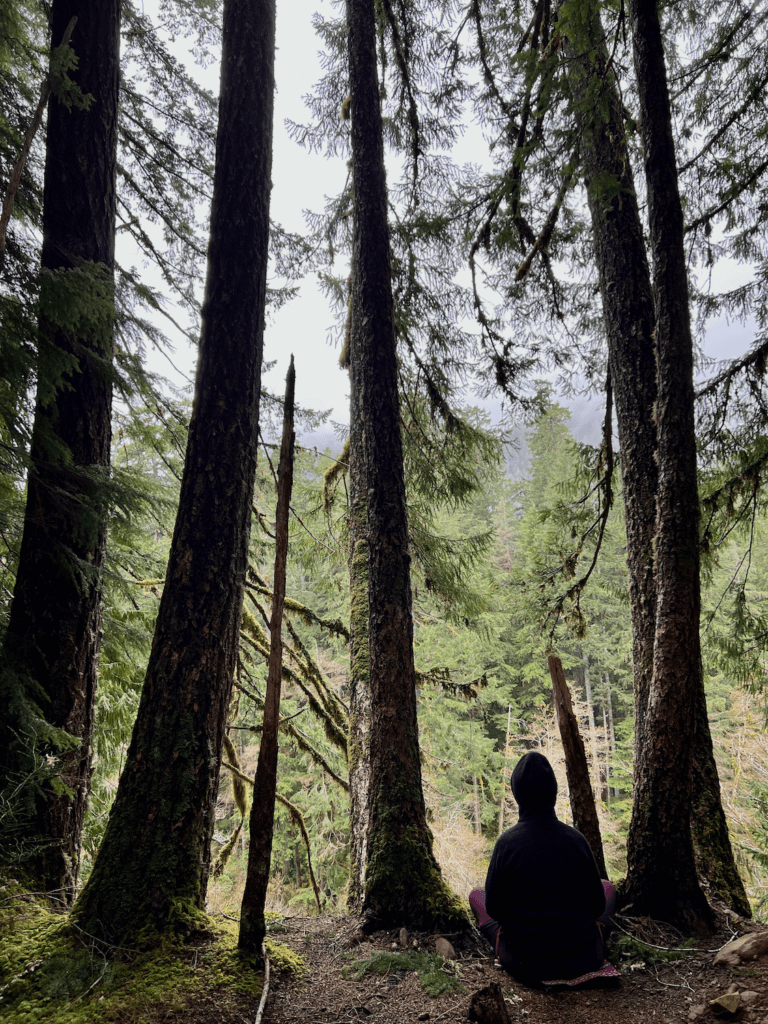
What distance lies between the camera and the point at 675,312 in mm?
3820

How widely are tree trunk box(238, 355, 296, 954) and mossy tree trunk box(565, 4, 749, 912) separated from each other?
9.16 feet

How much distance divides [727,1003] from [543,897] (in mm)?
970

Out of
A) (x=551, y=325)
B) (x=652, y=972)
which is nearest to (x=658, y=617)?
(x=652, y=972)

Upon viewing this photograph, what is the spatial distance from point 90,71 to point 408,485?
5.00 metres

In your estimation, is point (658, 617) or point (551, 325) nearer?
point (658, 617)

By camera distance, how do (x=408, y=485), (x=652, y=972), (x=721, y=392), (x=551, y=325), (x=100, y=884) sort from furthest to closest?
(x=551, y=325) → (x=408, y=485) → (x=721, y=392) → (x=652, y=972) → (x=100, y=884)

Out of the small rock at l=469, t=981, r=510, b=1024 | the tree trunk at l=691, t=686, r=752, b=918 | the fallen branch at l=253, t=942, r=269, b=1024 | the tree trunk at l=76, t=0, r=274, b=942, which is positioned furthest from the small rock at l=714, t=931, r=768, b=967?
the tree trunk at l=76, t=0, r=274, b=942

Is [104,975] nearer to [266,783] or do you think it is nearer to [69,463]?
[266,783]

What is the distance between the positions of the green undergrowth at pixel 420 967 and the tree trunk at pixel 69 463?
1735 millimetres

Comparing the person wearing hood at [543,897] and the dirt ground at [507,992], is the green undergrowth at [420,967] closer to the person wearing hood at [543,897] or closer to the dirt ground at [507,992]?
the dirt ground at [507,992]

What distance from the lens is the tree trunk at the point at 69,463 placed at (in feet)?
10.0

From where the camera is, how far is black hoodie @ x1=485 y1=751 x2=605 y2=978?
295cm

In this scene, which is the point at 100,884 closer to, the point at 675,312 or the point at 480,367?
the point at 675,312

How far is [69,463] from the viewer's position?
336 cm
